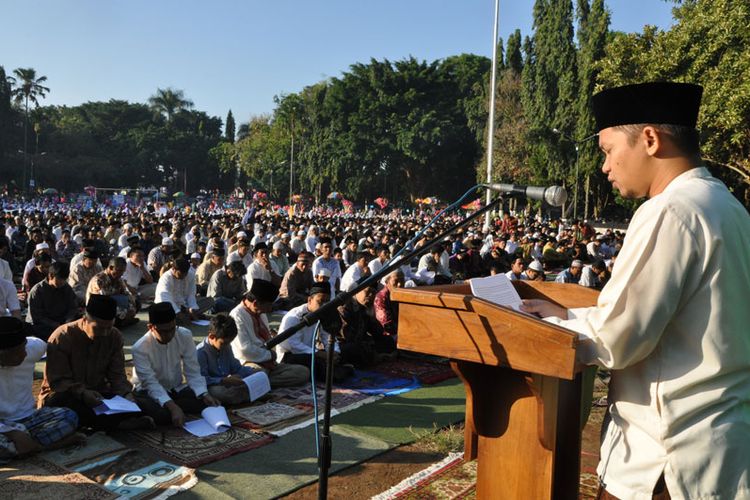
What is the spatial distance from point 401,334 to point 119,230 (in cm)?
1672

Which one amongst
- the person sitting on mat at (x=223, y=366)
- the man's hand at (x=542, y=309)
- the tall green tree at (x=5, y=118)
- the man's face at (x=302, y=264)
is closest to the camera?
the man's hand at (x=542, y=309)

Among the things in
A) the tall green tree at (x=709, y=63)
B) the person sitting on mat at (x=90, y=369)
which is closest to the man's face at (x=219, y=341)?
the person sitting on mat at (x=90, y=369)

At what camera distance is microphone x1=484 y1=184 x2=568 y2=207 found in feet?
7.68

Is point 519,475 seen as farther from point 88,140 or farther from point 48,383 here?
point 88,140

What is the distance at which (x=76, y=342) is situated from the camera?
5145 mm

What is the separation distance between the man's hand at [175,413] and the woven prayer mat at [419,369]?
8.72 feet

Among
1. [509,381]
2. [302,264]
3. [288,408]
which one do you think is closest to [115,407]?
[288,408]

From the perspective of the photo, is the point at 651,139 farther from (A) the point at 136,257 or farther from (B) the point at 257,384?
(A) the point at 136,257

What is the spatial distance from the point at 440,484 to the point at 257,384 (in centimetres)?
230

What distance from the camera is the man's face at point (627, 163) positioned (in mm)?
1707

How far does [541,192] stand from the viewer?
7.93ft

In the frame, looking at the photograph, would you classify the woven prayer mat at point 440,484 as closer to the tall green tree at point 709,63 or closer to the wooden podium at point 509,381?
the wooden podium at point 509,381

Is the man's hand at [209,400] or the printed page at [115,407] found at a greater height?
the printed page at [115,407]

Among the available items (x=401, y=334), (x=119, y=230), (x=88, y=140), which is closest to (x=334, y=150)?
(x=88, y=140)
